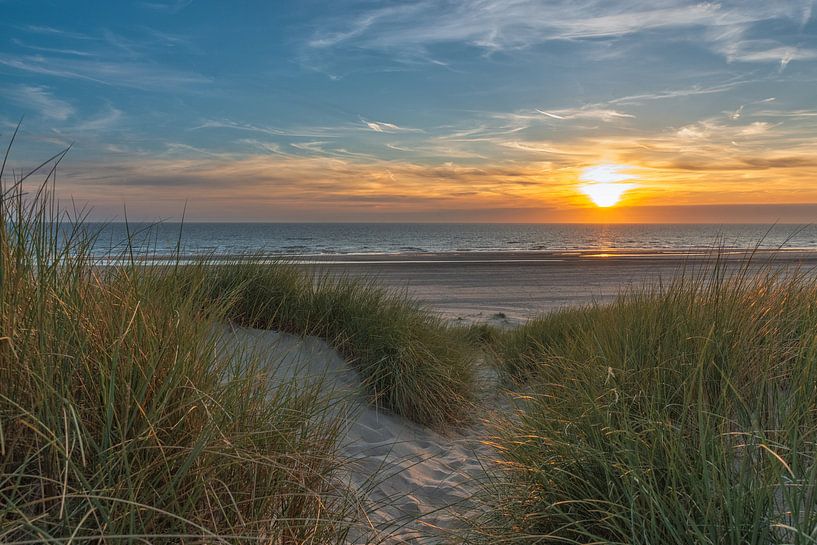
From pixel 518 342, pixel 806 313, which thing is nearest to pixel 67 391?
Result: pixel 806 313

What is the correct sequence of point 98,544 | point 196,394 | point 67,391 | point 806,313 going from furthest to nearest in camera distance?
1. point 806,313
2. point 196,394
3. point 67,391
4. point 98,544

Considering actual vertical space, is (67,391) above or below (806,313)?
below

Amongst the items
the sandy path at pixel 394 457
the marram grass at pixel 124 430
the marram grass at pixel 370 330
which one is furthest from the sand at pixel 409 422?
the marram grass at pixel 124 430

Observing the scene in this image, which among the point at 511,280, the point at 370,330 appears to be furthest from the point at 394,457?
the point at 511,280

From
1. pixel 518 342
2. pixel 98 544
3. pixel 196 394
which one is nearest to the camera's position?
pixel 98 544

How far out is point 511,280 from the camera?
69.8ft

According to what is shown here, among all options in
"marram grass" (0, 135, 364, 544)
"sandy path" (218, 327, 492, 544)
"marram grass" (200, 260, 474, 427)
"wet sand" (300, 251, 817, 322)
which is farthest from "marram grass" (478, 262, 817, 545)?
"wet sand" (300, 251, 817, 322)

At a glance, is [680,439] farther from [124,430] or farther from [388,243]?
[388,243]

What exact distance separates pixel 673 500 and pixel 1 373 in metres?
2.46

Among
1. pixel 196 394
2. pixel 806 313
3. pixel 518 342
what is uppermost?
pixel 806 313

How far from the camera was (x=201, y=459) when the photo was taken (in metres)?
2.05

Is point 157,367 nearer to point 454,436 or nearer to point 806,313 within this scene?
point 454,436

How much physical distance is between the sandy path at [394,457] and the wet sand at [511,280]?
7.39ft

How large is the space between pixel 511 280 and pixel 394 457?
692 inches
